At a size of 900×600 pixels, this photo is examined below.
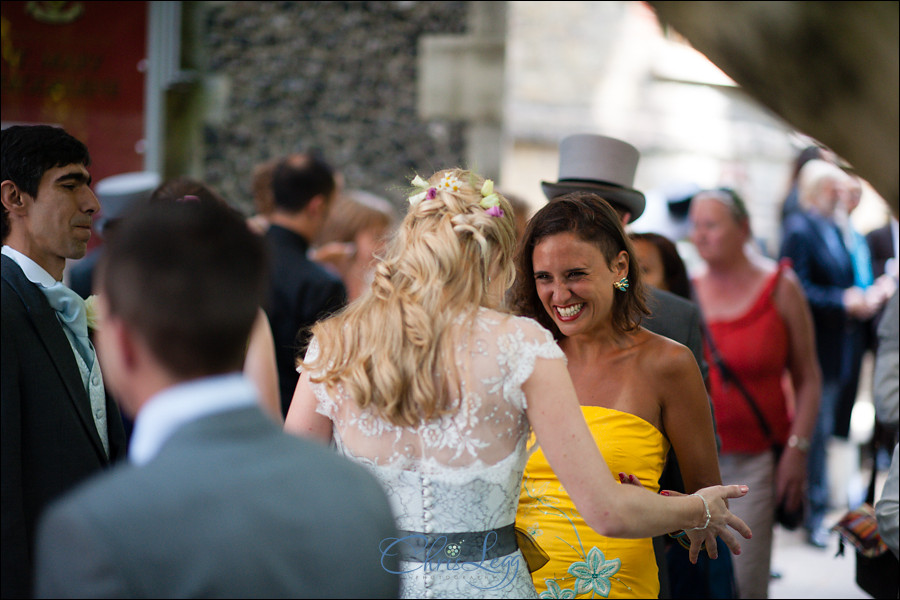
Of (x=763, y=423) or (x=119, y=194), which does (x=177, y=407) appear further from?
(x=119, y=194)

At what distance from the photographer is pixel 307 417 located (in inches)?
89.0

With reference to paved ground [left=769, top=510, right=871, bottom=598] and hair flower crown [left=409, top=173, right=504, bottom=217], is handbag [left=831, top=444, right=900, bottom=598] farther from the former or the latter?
hair flower crown [left=409, top=173, right=504, bottom=217]

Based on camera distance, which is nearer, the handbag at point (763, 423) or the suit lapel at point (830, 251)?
the handbag at point (763, 423)

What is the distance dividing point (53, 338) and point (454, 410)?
1.17 m

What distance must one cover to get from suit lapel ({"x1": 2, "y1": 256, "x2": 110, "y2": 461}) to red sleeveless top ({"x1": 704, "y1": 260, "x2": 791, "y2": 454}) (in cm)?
302

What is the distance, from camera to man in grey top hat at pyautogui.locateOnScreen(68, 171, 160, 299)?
14.3 ft

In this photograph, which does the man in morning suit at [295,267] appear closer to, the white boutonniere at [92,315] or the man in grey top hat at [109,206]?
the man in grey top hat at [109,206]

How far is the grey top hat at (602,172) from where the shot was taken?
145 inches

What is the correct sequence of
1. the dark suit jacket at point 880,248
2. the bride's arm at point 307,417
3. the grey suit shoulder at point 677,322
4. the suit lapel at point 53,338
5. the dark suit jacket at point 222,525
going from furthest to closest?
the dark suit jacket at point 880,248 → the grey suit shoulder at point 677,322 → the suit lapel at point 53,338 → the bride's arm at point 307,417 → the dark suit jacket at point 222,525

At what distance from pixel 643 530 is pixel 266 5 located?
19.3 feet

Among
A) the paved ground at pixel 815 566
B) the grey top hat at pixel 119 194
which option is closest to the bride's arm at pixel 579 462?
the paved ground at pixel 815 566

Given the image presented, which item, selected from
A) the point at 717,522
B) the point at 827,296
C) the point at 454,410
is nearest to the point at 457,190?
the point at 454,410

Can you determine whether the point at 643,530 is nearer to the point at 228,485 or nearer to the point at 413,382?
the point at 413,382

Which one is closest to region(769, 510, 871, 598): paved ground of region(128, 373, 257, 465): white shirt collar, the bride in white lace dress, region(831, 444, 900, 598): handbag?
region(831, 444, 900, 598): handbag
